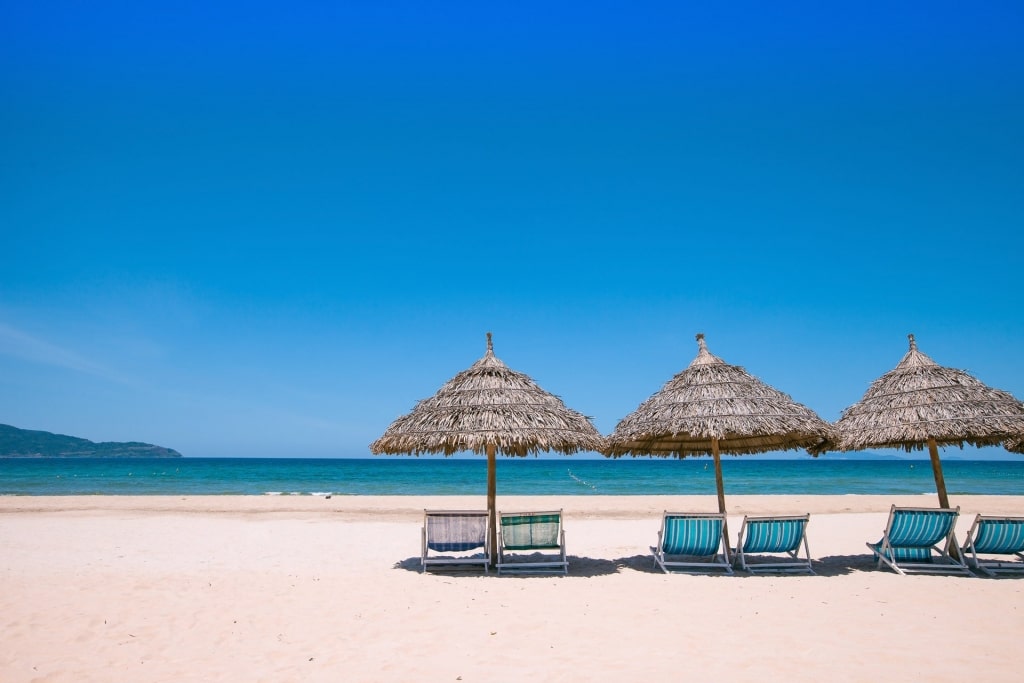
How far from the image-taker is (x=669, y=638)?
4820 millimetres

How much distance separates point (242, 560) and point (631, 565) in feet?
17.8

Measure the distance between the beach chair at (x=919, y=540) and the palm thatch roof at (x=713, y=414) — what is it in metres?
1.30

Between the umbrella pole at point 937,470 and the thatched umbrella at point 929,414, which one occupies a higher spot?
the thatched umbrella at point 929,414

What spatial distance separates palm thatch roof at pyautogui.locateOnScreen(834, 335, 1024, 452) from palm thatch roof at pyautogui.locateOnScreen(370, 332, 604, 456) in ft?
11.9

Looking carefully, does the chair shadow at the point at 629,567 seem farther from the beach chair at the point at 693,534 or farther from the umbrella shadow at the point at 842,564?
the beach chair at the point at 693,534

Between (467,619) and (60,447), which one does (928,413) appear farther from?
(60,447)

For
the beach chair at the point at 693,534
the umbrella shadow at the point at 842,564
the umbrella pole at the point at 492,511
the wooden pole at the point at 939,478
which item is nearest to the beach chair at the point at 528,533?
the umbrella pole at the point at 492,511

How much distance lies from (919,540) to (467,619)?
558 centimetres

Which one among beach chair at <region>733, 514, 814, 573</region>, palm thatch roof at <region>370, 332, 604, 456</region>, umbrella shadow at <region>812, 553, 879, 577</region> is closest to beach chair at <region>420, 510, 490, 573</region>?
palm thatch roof at <region>370, 332, 604, 456</region>

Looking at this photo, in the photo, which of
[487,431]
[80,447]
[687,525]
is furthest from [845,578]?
A: [80,447]

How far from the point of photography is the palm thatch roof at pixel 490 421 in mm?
7445

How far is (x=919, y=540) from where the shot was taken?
729 cm

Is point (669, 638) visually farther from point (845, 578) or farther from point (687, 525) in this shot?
point (845, 578)

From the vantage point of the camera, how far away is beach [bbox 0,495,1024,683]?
415cm
